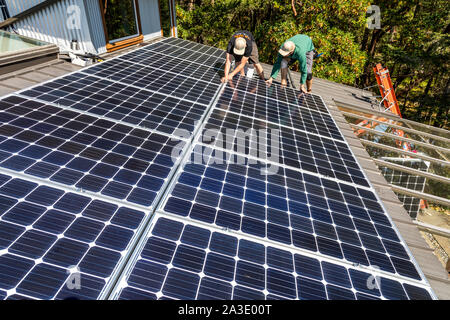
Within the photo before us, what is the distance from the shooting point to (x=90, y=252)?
3.02 meters

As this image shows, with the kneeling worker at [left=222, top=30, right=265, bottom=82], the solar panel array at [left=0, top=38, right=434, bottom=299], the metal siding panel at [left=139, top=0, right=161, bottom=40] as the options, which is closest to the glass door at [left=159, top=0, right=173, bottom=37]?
the metal siding panel at [left=139, top=0, right=161, bottom=40]

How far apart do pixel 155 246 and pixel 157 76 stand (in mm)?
7085

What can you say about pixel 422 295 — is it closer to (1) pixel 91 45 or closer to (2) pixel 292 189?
(2) pixel 292 189

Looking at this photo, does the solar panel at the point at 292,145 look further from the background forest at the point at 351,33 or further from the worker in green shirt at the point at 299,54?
the background forest at the point at 351,33

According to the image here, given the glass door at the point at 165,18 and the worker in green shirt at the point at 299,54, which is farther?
the glass door at the point at 165,18

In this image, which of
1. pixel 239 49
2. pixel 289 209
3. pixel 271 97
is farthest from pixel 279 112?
pixel 289 209

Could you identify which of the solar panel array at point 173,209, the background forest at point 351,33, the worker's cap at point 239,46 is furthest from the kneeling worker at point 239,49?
the background forest at point 351,33

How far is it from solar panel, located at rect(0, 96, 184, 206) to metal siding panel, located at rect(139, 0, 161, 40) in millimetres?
10961

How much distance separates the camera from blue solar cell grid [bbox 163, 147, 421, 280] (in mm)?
3986

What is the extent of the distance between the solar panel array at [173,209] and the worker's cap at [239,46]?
4.19m

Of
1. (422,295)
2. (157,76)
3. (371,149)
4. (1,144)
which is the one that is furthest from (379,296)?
(157,76)

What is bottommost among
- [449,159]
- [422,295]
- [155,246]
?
[449,159]

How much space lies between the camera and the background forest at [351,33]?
67.9 ft

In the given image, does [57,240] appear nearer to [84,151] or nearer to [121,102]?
[84,151]
